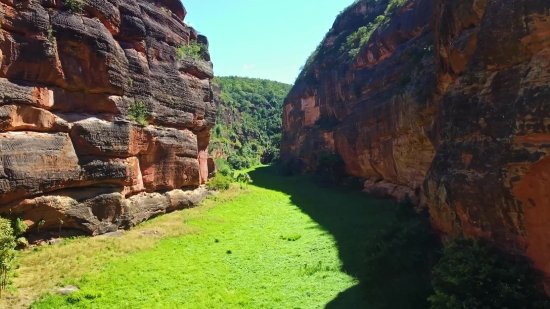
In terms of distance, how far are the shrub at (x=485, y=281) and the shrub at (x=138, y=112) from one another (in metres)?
17.7

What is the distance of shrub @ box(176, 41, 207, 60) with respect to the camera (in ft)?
83.5

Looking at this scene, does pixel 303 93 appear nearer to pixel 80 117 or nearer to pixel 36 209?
pixel 80 117

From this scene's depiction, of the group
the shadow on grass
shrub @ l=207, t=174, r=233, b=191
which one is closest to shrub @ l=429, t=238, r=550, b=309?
the shadow on grass

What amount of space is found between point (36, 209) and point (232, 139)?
5541 cm

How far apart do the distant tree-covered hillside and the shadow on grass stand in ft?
74.9

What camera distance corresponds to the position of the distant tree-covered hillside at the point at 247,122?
6281cm

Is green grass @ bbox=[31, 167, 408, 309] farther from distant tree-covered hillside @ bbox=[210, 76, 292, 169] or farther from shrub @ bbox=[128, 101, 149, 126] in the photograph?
distant tree-covered hillside @ bbox=[210, 76, 292, 169]

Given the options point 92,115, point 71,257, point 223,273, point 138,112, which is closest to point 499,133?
point 223,273

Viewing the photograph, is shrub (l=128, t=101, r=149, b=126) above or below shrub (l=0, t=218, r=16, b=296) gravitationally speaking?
above

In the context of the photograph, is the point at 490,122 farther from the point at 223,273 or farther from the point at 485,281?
the point at 223,273

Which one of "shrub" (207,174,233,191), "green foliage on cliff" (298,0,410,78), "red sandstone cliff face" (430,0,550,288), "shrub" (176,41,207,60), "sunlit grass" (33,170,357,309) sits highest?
"green foliage on cliff" (298,0,410,78)

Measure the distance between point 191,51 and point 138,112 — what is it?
9049 millimetres

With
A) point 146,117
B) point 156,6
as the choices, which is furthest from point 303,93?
point 146,117

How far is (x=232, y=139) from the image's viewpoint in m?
69.9
